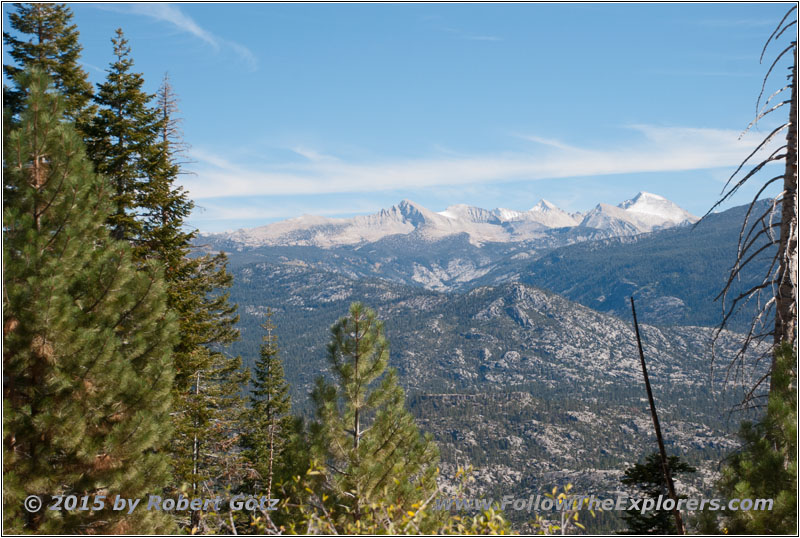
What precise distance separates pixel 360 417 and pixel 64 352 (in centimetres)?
668

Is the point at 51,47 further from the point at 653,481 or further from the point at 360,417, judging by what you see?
the point at 653,481

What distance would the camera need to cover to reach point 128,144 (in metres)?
19.9

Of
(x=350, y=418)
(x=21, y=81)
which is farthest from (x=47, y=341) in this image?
(x=350, y=418)

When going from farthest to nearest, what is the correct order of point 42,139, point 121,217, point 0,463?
point 121,217 → point 42,139 → point 0,463

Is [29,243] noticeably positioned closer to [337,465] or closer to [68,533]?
[68,533]

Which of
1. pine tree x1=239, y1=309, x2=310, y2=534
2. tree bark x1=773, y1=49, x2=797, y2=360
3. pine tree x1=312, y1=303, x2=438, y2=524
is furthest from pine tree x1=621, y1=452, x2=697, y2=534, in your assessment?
pine tree x1=239, y1=309, x2=310, y2=534

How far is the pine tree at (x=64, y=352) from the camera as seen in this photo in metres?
11.1

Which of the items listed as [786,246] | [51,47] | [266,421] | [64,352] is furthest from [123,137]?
[266,421]

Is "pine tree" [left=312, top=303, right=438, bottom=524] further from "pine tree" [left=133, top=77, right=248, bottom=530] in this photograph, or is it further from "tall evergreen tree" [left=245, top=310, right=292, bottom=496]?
"tall evergreen tree" [left=245, top=310, right=292, bottom=496]

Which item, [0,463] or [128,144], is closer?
[0,463]

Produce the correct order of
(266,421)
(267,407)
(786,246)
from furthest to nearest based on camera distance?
(267,407)
(266,421)
(786,246)

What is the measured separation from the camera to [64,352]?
11.5 metres

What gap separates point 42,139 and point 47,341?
4.29m

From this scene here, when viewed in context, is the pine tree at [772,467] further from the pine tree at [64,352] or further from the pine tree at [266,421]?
the pine tree at [266,421]
